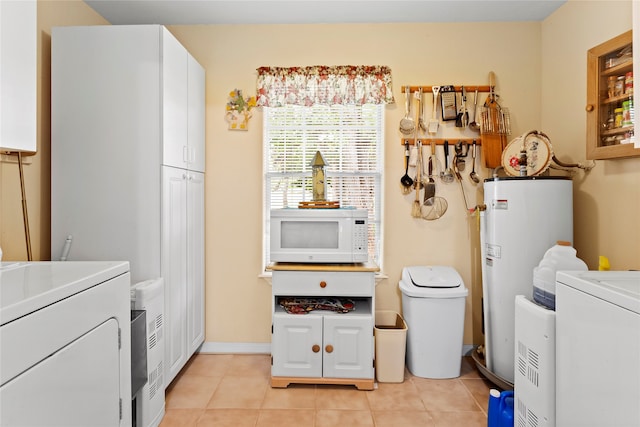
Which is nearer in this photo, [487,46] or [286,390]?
[286,390]

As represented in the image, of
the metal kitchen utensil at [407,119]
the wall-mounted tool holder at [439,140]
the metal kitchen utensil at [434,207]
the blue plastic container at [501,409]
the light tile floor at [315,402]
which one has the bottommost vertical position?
the light tile floor at [315,402]

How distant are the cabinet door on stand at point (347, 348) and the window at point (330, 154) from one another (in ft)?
2.33

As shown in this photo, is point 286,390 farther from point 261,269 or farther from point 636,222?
point 636,222

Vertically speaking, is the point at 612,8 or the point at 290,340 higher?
the point at 612,8

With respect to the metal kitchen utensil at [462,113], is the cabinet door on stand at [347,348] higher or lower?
lower

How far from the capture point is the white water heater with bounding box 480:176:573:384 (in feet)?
7.63

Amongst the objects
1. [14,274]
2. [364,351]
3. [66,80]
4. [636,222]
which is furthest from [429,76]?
[14,274]

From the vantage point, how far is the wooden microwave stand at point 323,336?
2475 millimetres

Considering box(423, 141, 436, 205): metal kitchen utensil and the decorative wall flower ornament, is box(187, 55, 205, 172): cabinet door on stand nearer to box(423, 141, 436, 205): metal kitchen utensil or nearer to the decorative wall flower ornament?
the decorative wall flower ornament

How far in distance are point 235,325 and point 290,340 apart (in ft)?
2.47

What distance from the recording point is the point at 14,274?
1.27m

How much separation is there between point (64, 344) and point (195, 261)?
1722 millimetres

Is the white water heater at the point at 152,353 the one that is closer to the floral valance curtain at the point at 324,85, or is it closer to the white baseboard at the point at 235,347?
the white baseboard at the point at 235,347

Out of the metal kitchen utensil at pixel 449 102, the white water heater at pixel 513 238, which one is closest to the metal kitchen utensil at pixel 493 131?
the metal kitchen utensil at pixel 449 102
